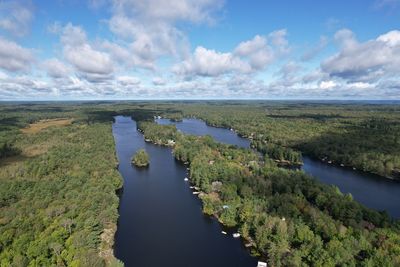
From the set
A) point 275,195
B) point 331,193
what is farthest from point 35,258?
point 331,193

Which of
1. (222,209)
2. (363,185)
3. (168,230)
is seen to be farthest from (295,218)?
(363,185)

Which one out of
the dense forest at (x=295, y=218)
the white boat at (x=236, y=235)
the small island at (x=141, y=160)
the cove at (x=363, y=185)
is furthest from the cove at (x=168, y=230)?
the cove at (x=363, y=185)

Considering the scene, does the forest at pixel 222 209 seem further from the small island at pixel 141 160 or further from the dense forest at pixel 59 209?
the small island at pixel 141 160

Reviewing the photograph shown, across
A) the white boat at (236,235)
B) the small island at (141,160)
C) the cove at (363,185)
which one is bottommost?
the cove at (363,185)

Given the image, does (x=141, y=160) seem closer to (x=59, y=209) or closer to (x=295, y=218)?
(x=59, y=209)

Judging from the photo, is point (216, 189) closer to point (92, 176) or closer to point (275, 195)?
point (275, 195)
